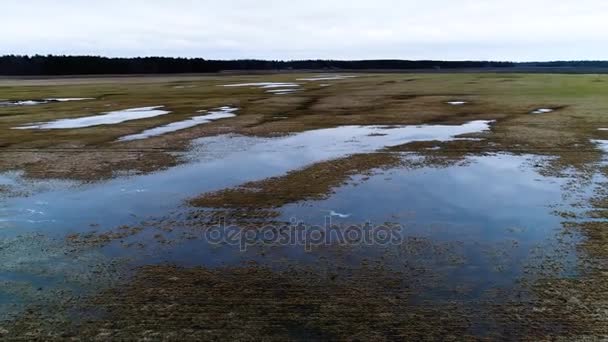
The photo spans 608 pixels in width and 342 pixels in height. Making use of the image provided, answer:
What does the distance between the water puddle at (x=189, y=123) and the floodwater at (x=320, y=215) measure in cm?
544

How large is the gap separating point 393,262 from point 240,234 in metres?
3.23

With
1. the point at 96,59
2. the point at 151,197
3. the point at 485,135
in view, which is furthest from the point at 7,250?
the point at 96,59

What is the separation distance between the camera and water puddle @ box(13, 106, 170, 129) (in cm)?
2566

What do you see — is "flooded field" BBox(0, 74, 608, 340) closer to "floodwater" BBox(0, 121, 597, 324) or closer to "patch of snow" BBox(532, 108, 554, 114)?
"floodwater" BBox(0, 121, 597, 324)

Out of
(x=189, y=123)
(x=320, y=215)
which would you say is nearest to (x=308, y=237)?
(x=320, y=215)

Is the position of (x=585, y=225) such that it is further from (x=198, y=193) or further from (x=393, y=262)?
(x=198, y=193)

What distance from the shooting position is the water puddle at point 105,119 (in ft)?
84.2

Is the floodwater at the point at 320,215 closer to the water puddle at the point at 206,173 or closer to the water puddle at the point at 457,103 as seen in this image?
the water puddle at the point at 206,173

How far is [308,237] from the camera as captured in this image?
9.59m

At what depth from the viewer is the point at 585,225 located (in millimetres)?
9828

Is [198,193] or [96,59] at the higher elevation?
[96,59]

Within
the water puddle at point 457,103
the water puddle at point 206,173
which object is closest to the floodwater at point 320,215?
the water puddle at point 206,173

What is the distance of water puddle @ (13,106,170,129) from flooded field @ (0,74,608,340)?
492 cm

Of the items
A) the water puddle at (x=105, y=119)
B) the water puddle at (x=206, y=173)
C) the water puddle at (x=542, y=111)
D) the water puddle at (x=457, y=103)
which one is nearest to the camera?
the water puddle at (x=206, y=173)
